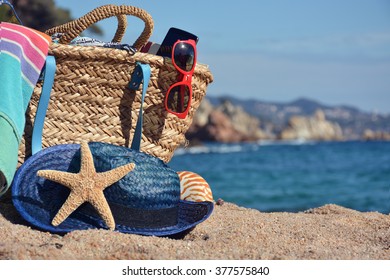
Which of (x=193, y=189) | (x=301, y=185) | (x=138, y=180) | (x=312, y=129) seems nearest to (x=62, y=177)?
(x=138, y=180)

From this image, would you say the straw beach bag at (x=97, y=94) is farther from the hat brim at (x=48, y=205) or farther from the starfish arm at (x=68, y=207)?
the starfish arm at (x=68, y=207)

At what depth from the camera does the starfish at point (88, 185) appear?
10.1 feet

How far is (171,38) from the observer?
370 centimetres

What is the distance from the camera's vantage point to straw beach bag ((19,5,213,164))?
352 centimetres

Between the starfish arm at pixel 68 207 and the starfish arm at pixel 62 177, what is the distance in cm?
5

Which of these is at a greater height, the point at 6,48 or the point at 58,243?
the point at 6,48

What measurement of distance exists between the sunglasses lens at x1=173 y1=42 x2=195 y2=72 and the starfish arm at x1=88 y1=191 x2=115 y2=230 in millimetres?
941

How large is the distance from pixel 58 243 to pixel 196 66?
1454mm

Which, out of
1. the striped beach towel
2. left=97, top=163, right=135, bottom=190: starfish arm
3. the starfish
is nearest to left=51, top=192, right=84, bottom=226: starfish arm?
the starfish

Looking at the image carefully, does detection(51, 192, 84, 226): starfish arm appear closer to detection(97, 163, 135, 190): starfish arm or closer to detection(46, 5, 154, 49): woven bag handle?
detection(97, 163, 135, 190): starfish arm

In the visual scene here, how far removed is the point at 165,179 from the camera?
3330mm
